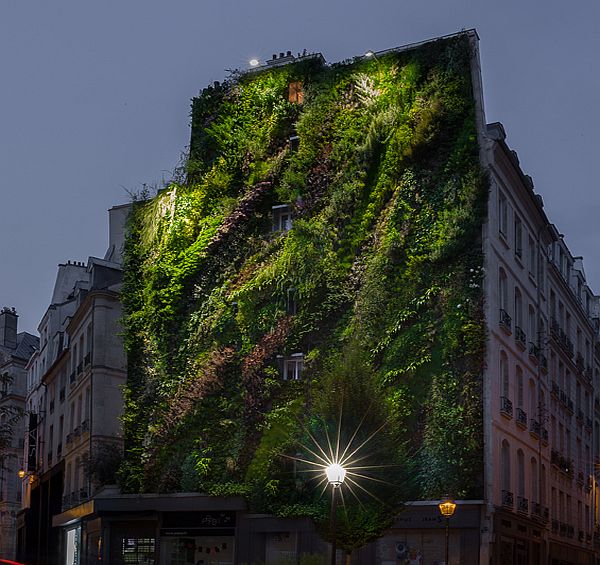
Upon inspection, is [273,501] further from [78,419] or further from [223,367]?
[78,419]

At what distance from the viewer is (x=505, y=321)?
32.3 metres

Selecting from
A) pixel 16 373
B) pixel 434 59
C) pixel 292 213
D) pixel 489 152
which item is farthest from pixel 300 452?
pixel 16 373

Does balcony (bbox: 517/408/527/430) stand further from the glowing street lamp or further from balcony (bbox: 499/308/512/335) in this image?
the glowing street lamp

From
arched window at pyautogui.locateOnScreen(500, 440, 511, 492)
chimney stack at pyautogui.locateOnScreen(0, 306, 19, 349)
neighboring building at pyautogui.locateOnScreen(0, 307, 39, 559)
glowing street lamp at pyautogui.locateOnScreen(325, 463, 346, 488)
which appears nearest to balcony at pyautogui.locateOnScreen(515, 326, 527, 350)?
arched window at pyautogui.locateOnScreen(500, 440, 511, 492)

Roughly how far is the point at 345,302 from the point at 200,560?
9.22 metres

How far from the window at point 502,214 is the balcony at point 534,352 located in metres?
4.45

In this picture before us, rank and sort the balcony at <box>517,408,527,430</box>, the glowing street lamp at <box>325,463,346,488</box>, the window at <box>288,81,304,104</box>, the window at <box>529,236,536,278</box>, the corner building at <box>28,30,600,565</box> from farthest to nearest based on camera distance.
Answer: the window at <box>529,236,536,278</box> → the window at <box>288,81,304,104</box> → the balcony at <box>517,408,527,430</box> → the corner building at <box>28,30,600,565</box> → the glowing street lamp at <box>325,463,346,488</box>

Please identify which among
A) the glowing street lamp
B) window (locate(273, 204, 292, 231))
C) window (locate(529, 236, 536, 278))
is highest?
window (locate(273, 204, 292, 231))

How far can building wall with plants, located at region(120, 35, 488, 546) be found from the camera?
30.8 metres

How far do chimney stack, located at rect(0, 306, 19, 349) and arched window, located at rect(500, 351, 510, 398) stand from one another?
49.5 m

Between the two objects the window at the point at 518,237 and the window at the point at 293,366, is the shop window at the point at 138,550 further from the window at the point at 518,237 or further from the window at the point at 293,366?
the window at the point at 518,237

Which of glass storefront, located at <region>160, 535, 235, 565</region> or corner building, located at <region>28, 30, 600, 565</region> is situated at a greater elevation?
corner building, located at <region>28, 30, 600, 565</region>

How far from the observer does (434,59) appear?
33.9m

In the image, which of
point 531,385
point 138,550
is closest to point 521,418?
point 531,385
